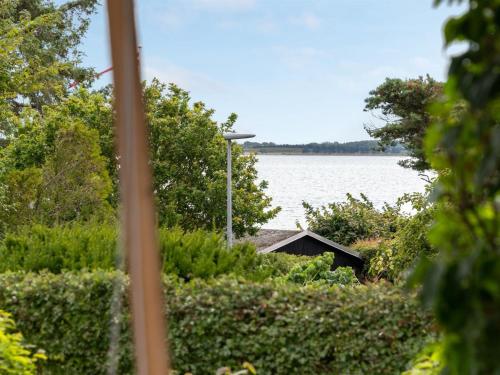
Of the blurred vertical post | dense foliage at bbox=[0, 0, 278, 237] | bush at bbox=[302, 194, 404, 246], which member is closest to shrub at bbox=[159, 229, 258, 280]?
the blurred vertical post

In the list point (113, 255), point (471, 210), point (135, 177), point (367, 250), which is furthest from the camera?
point (367, 250)

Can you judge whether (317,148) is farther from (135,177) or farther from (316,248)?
(135,177)

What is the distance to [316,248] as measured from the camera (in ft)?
67.6

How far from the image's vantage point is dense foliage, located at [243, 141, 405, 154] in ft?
66.8

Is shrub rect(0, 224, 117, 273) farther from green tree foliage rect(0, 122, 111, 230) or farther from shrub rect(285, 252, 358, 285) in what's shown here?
green tree foliage rect(0, 122, 111, 230)

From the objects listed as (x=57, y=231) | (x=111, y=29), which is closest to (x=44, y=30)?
(x=57, y=231)

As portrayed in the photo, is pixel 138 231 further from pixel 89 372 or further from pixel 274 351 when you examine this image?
pixel 89 372

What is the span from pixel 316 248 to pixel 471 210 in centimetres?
1974

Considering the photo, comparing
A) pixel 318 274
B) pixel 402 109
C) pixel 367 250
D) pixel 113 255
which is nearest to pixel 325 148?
pixel 367 250

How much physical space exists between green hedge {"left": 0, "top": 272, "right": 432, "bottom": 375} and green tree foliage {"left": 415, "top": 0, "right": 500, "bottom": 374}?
139 inches

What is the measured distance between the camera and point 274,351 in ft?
15.5

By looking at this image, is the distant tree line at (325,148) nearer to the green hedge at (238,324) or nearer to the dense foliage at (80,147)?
the dense foliage at (80,147)

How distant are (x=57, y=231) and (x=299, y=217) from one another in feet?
59.4

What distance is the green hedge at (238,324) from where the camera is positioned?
4504mm
